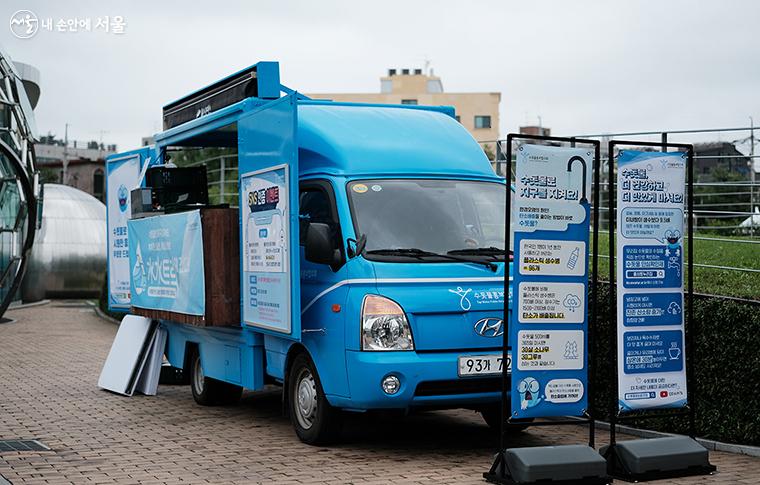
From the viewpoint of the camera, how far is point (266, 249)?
31.8 ft

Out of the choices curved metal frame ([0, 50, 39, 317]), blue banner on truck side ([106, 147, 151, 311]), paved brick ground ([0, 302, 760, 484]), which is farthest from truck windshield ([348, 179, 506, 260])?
curved metal frame ([0, 50, 39, 317])

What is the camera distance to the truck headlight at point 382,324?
8.68 meters

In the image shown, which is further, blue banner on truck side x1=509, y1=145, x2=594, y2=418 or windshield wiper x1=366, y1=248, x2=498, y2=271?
windshield wiper x1=366, y1=248, x2=498, y2=271

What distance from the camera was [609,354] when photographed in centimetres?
1068

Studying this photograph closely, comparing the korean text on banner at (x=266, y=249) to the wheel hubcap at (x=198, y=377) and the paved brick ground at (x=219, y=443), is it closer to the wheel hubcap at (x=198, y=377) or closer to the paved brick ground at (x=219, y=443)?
the paved brick ground at (x=219, y=443)

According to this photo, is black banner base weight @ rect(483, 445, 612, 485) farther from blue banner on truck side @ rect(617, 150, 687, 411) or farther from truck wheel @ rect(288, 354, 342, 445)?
truck wheel @ rect(288, 354, 342, 445)

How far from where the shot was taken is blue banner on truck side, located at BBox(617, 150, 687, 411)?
830 centimetres

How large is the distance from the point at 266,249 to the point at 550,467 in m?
3.31

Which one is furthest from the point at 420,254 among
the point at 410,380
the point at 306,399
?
the point at 306,399

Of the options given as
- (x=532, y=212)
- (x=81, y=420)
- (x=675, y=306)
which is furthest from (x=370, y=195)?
(x=81, y=420)

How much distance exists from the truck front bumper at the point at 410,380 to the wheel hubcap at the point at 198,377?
3.99m

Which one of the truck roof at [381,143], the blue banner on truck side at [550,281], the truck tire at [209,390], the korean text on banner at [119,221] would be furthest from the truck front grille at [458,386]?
the korean text on banner at [119,221]

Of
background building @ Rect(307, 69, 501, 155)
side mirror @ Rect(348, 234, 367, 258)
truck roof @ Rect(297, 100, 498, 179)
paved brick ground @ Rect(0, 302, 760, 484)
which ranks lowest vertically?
paved brick ground @ Rect(0, 302, 760, 484)

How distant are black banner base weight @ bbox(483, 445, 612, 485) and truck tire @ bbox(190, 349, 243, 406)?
16.8 ft
